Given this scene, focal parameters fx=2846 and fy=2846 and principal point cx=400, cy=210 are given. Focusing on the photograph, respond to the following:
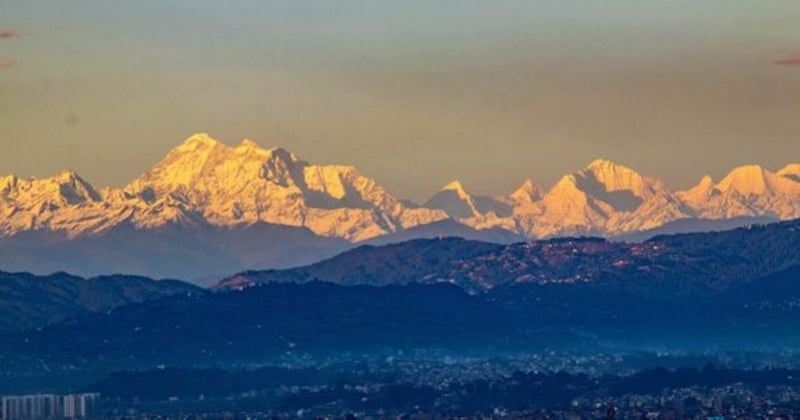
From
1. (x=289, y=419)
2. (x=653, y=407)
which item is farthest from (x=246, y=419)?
(x=653, y=407)

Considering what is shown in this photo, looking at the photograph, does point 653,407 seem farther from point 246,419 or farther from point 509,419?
point 246,419

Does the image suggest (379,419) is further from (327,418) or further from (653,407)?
(653,407)

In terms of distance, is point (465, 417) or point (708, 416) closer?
point (708, 416)

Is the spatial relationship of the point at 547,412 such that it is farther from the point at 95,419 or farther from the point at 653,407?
the point at 95,419

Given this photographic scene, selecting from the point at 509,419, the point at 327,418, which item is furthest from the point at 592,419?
the point at 327,418

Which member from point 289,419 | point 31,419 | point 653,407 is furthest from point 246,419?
point 653,407

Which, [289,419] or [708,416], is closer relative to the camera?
[708,416]
